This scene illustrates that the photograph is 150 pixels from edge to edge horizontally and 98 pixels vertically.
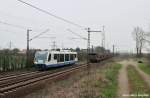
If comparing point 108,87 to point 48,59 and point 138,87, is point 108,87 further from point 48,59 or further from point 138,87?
point 48,59

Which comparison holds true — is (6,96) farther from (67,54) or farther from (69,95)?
(67,54)

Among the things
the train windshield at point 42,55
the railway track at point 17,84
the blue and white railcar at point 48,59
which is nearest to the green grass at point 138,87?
the railway track at point 17,84

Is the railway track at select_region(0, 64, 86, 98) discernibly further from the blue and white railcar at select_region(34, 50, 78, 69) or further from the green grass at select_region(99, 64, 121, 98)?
the blue and white railcar at select_region(34, 50, 78, 69)

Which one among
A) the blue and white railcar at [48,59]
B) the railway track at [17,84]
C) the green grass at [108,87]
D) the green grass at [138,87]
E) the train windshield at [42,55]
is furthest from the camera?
the train windshield at [42,55]

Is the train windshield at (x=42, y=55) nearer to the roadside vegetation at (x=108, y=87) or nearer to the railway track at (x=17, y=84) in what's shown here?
the railway track at (x=17, y=84)

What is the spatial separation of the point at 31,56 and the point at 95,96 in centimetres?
2870

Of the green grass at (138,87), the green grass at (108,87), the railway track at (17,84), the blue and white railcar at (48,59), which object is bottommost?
the green grass at (138,87)

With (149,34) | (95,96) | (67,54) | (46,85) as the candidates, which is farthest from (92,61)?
(95,96)

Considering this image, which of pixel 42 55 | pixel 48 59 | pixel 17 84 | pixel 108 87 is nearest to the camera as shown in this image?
pixel 17 84

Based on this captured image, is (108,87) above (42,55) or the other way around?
the other way around

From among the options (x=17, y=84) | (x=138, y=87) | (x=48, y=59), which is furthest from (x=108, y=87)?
(x=48, y=59)

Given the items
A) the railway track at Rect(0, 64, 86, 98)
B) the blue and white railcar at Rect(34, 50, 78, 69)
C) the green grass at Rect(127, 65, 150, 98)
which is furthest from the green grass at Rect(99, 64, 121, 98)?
A: the blue and white railcar at Rect(34, 50, 78, 69)

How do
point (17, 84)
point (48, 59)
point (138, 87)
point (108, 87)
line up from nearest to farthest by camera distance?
point (17, 84) → point (108, 87) → point (138, 87) → point (48, 59)

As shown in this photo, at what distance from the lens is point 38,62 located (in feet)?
125
